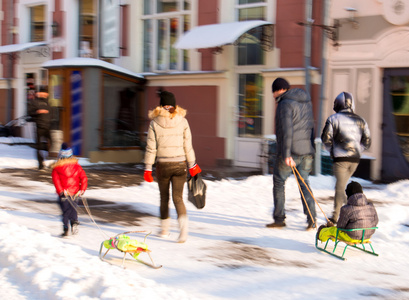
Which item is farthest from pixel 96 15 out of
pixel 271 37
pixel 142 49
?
pixel 271 37

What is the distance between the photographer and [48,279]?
15.5ft

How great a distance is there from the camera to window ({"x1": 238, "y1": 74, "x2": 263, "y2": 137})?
13.9 metres

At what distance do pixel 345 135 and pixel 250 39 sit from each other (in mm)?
7680

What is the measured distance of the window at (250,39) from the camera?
1373 centimetres

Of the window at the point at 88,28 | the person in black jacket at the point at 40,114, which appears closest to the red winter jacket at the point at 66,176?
the person in black jacket at the point at 40,114

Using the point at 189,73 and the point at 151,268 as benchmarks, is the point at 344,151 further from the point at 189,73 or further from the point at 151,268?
the point at 189,73

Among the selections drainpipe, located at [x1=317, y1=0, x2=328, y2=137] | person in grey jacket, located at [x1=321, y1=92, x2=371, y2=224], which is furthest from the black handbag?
drainpipe, located at [x1=317, y1=0, x2=328, y2=137]

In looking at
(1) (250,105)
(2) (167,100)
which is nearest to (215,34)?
(1) (250,105)

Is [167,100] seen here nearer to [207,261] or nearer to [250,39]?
[207,261]

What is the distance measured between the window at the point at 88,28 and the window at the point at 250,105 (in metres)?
5.54

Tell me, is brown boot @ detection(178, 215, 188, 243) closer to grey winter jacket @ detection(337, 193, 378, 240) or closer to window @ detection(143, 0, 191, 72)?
grey winter jacket @ detection(337, 193, 378, 240)

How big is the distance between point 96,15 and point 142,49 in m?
2.24

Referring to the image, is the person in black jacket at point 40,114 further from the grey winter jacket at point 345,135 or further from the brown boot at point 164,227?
the grey winter jacket at point 345,135

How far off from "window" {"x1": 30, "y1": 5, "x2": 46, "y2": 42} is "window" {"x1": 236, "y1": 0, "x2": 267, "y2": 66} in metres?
7.87
